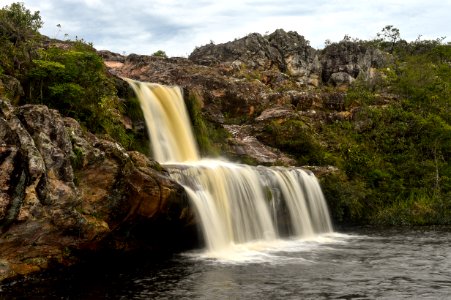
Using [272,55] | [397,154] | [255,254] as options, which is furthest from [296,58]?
[255,254]

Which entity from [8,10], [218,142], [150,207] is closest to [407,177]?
[218,142]

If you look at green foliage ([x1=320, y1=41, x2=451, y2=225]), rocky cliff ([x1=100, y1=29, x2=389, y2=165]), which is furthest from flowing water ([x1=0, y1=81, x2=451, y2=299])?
rocky cliff ([x1=100, y1=29, x2=389, y2=165])

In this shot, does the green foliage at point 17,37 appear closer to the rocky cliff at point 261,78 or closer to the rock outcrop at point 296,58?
→ the rocky cliff at point 261,78

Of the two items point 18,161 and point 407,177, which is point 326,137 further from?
point 18,161

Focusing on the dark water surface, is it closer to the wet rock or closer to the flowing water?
the flowing water

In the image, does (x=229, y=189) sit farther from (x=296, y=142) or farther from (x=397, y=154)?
(x=397, y=154)

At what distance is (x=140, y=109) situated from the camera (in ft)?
79.8

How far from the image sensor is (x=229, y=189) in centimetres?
2039

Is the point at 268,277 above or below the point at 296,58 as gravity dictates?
below

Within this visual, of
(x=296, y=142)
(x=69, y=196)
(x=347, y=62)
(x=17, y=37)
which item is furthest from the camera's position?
(x=347, y=62)

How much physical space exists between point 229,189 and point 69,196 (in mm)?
8457

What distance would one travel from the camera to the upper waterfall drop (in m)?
24.0

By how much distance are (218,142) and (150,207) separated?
1420cm

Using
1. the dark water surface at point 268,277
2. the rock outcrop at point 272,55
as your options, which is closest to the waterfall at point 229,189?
the dark water surface at point 268,277
